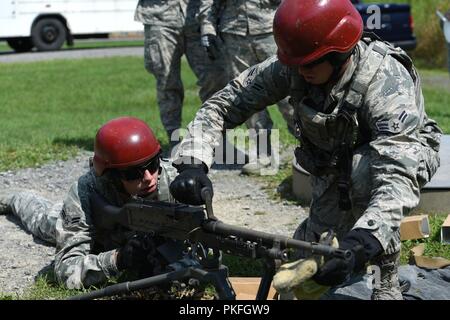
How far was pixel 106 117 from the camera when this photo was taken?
12.9 meters

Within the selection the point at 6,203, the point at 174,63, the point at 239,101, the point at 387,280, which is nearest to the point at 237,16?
the point at 174,63

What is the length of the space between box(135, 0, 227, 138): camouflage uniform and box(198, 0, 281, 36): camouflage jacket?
0.47 metres

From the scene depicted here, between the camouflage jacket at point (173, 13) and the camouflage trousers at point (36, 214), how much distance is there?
2630 millimetres

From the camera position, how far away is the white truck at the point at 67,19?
24.2 m

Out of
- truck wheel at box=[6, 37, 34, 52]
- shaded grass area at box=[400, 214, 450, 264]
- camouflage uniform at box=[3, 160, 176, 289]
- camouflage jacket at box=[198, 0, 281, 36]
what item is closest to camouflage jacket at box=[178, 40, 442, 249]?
camouflage uniform at box=[3, 160, 176, 289]

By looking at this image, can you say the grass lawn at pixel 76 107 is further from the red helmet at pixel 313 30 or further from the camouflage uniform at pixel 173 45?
the red helmet at pixel 313 30

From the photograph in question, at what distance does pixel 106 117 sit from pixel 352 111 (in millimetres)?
8984

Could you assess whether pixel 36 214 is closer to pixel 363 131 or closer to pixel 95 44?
pixel 363 131

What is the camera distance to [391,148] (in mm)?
3947

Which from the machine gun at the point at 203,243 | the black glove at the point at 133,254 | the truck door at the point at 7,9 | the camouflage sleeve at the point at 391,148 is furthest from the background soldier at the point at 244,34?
the truck door at the point at 7,9

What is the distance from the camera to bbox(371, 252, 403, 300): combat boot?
4.40m

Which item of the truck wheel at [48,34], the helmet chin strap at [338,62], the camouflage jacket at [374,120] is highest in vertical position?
the helmet chin strap at [338,62]

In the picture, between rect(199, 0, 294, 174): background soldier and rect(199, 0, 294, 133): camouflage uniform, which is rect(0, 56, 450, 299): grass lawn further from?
→ rect(199, 0, 294, 133): camouflage uniform
